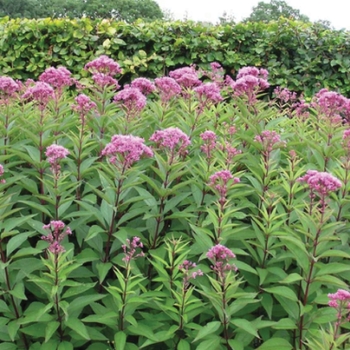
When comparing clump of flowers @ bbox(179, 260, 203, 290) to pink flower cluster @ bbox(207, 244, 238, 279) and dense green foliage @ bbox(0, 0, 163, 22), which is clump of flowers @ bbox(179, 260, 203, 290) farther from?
dense green foliage @ bbox(0, 0, 163, 22)

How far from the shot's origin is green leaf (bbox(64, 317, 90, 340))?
2.29 m

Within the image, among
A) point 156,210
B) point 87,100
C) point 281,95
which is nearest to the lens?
point 156,210

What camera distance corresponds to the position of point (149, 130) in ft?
12.0

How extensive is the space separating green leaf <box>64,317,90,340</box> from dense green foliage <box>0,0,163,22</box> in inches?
1939

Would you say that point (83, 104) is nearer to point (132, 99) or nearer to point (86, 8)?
point (132, 99)

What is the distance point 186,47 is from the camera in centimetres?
988

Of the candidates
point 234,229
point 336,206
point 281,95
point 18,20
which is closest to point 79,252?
point 234,229

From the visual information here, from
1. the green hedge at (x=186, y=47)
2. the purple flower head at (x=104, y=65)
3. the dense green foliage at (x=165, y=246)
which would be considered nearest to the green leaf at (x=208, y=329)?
the dense green foliage at (x=165, y=246)

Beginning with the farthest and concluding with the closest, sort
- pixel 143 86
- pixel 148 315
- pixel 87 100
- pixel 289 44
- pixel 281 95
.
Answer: pixel 289 44
pixel 281 95
pixel 143 86
pixel 87 100
pixel 148 315

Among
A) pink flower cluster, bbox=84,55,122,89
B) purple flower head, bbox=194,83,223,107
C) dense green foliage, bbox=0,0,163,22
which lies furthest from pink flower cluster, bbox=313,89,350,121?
dense green foliage, bbox=0,0,163,22

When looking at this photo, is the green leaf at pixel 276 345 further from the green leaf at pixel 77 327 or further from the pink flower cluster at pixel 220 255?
the green leaf at pixel 77 327

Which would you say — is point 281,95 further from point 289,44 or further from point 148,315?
point 289,44

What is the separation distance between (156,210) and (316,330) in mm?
1052

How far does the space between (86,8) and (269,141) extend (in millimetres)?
53515
